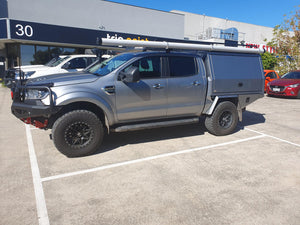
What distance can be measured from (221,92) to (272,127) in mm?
2319

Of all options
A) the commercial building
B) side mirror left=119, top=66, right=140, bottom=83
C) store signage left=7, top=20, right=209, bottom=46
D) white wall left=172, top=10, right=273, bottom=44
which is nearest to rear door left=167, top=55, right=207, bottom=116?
side mirror left=119, top=66, right=140, bottom=83

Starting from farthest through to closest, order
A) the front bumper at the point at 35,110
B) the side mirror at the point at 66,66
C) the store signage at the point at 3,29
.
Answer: the store signage at the point at 3,29 → the side mirror at the point at 66,66 → the front bumper at the point at 35,110

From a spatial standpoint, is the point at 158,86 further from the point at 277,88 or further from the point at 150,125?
the point at 277,88

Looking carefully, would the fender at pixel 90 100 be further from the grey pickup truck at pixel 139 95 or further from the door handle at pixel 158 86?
the door handle at pixel 158 86

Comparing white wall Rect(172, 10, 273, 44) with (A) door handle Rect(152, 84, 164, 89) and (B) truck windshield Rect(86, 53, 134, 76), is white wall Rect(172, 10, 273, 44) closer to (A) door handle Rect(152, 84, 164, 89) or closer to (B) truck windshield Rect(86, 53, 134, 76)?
(B) truck windshield Rect(86, 53, 134, 76)

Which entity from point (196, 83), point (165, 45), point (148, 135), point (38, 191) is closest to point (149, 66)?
point (165, 45)

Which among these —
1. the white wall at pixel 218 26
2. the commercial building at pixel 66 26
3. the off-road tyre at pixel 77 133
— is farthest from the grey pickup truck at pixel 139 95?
the white wall at pixel 218 26

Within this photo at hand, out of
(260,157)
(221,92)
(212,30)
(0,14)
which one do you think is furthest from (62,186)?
(212,30)

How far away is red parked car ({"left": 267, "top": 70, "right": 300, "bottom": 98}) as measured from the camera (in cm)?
1234

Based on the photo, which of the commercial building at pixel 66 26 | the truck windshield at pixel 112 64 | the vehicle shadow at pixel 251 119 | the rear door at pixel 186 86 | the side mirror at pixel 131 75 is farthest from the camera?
the commercial building at pixel 66 26

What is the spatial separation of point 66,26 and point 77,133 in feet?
42.4

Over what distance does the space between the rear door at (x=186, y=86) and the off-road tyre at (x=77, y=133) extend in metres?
1.62

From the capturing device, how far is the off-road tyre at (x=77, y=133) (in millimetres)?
4055

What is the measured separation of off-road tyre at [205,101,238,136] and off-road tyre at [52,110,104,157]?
265 cm
